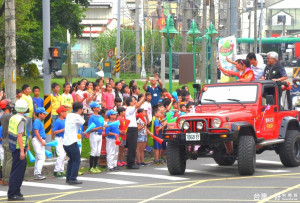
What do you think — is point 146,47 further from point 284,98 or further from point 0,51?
point 284,98

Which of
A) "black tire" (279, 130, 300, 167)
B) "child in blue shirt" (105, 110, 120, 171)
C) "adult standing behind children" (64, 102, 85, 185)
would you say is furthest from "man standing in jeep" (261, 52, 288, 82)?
"adult standing behind children" (64, 102, 85, 185)

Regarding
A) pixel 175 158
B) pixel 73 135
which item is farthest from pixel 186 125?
pixel 73 135

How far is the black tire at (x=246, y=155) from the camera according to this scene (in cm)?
1667

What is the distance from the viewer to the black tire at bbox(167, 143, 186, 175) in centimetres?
1739

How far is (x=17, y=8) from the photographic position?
3556 centimetres

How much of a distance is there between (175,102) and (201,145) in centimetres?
466

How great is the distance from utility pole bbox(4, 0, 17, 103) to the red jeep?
568 centimetres

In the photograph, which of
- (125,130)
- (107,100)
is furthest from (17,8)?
(125,130)

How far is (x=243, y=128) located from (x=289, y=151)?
1.96 m

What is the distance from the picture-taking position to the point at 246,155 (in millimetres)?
16656

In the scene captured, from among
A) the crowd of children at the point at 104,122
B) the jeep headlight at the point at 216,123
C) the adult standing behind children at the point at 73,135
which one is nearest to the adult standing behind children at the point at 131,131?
the crowd of children at the point at 104,122

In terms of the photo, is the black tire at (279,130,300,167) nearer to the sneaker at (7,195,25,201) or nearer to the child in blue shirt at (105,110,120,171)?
the child in blue shirt at (105,110,120,171)

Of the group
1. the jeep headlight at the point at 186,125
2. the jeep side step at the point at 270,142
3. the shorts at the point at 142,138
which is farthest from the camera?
the shorts at the point at 142,138

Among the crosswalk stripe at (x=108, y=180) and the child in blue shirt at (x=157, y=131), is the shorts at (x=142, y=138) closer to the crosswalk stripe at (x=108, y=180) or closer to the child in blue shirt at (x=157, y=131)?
the child in blue shirt at (x=157, y=131)
